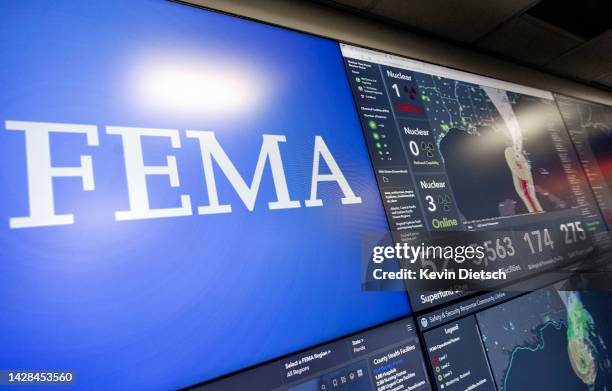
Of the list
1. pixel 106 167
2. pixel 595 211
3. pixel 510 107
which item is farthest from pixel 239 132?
pixel 595 211

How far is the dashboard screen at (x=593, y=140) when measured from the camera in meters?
2.19

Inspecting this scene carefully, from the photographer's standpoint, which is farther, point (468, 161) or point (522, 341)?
point (468, 161)

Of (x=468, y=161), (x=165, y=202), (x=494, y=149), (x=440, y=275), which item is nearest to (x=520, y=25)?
(x=494, y=149)

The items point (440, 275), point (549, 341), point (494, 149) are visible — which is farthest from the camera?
point (494, 149)

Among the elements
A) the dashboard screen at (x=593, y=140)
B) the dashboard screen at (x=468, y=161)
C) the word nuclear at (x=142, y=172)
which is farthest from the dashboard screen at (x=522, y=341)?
the dashboard screen at (x=593, y=140)

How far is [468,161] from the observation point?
158 centimetres

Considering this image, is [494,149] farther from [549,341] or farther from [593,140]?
[593,140]

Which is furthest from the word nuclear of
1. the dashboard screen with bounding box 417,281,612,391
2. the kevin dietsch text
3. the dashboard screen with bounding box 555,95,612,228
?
the dashboard screen with bounding box 555,95,612,228

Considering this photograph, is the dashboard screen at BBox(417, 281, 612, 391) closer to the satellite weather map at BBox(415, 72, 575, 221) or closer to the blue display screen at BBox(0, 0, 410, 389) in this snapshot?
the blue display screen at BBox(0, 0, 410, 389)

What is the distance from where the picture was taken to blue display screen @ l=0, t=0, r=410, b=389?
0.72m

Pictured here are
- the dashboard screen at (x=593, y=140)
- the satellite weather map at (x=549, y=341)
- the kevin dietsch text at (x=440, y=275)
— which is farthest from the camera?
the dashboard screen at (x=593, y=140)

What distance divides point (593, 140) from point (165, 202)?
9.47 ft

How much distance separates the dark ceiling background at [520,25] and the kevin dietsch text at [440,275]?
1.16 m

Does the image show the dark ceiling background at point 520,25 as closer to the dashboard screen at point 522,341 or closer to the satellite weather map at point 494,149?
the satellite weather map at point 494,149
